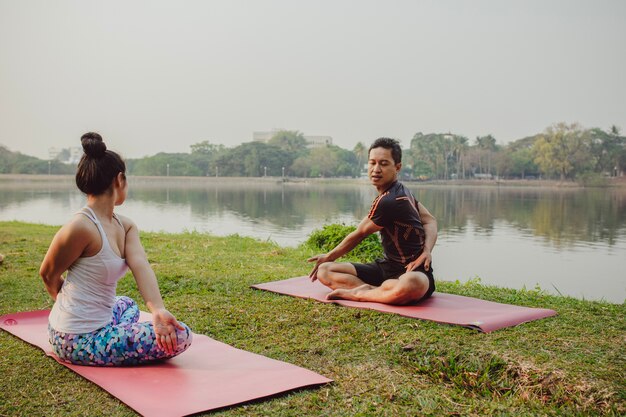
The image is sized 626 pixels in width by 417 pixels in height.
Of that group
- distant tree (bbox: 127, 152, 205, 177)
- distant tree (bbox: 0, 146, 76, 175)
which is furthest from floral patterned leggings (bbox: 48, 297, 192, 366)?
distant tree (bbox: 127, 152, 205, 177)

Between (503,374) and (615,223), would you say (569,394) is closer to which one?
(503,374)

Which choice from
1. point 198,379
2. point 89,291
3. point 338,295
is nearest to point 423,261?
point 338,295

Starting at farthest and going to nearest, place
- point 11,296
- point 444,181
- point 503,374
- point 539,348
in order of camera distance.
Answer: point 444,181 → point 11,296 → point 539,348 → point 503,374

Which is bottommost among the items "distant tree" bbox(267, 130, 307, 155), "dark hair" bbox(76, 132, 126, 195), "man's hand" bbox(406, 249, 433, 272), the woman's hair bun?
"man's hand" bbox(406, 249, 433, 272)

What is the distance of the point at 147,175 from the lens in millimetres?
85438

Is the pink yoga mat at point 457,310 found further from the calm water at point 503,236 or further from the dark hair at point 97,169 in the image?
the dark hair at point 97,169

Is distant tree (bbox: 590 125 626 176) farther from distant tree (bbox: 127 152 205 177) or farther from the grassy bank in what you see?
the grassy bank

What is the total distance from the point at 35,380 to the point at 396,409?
1.89 m

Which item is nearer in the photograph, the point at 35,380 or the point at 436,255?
the point at 35,380

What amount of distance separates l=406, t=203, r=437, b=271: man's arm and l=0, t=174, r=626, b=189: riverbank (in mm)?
64081

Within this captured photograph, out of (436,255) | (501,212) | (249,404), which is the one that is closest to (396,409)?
(249,404)

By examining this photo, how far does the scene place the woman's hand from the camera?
3303 mm

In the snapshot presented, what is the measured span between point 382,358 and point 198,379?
1129 mm

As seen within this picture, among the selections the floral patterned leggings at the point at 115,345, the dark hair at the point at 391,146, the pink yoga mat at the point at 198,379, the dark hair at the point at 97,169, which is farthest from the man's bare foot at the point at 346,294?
the dark hair at the point at 97,169
